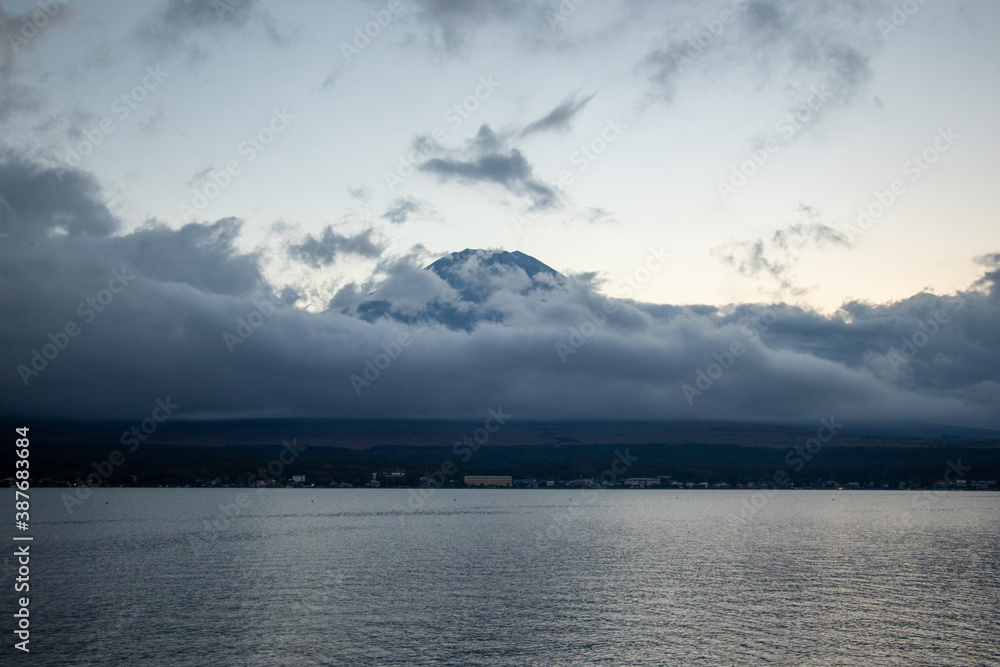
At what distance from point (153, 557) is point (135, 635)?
2275 inches

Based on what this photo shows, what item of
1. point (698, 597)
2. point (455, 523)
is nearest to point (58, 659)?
point (698, 597)

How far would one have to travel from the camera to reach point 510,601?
81.4 m

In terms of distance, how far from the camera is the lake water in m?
61.2

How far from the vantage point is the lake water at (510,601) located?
6125 centimetres

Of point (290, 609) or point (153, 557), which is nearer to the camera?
point (290, 609)

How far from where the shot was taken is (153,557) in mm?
118000

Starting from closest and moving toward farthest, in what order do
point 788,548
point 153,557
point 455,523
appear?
point 153,557 < point 788,548 < point 455,523

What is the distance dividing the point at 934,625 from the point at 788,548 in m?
64.0

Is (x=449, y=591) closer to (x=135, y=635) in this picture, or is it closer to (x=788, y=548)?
(x=135, y=635)

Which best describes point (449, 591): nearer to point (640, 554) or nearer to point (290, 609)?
point (290, 609)

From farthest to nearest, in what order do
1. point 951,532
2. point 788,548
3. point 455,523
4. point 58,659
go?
1. point 455,523
2. point 951,532
3. point 788,548
4. point 58,659

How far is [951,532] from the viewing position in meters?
164

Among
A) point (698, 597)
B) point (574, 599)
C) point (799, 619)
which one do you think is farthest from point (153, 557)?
point (799, 619)

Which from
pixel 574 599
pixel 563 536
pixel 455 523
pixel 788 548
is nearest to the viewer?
pixel 574 599
